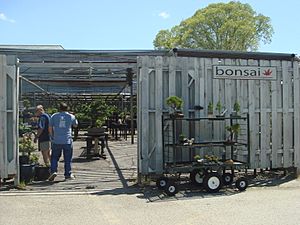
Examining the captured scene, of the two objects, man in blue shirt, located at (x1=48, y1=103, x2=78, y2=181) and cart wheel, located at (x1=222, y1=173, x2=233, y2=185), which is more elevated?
man in blue shirt, located at (x1=48, y1=103, x2=78, y2=181)

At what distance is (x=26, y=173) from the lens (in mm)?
10562

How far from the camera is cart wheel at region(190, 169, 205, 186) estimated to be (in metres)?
10.1

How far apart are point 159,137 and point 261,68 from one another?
3.00 meters

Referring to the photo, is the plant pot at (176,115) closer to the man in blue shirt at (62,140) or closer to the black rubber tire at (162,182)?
the black rubber tire at (162,182)

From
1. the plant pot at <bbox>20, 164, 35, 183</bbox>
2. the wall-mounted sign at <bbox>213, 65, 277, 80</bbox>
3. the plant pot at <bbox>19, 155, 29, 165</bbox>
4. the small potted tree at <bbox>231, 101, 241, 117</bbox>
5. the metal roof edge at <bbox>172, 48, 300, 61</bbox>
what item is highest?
the metal roof edge at <bbox>172, 48, 300, 61</bbox>

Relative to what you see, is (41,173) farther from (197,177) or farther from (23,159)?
(197,177)

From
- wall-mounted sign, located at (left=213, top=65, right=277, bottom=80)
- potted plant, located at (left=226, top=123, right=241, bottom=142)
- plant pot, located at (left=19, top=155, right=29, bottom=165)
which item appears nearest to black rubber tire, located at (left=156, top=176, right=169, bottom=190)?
potted plant, located at (left=226, top=123, right=241, bottom=142)

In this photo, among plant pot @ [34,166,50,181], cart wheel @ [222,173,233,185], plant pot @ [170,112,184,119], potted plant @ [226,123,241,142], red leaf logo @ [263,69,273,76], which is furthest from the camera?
red leaf logo @ [263,69,273,76]

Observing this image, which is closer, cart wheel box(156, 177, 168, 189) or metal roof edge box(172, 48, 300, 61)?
cart wheel box(156, 177, 168, 189)

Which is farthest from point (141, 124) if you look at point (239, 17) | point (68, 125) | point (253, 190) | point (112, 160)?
point (239, 17)

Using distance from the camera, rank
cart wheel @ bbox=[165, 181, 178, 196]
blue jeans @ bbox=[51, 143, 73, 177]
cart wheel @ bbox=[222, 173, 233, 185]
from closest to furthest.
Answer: cart wheel @ bbox=[165, 181, 178, 196] → cart wheel @ bbox=[222, 173, 233, 185] → blue jeans @ bbox=[51, 143, 73, 177]

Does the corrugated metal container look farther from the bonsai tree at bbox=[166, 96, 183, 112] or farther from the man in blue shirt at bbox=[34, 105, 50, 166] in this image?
the man in blue shirt at bbox=[34, 105, 50, 166]

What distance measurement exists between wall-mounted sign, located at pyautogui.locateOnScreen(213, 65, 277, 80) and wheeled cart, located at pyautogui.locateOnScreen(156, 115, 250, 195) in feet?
3.23

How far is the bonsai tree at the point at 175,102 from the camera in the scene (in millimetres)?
10047
